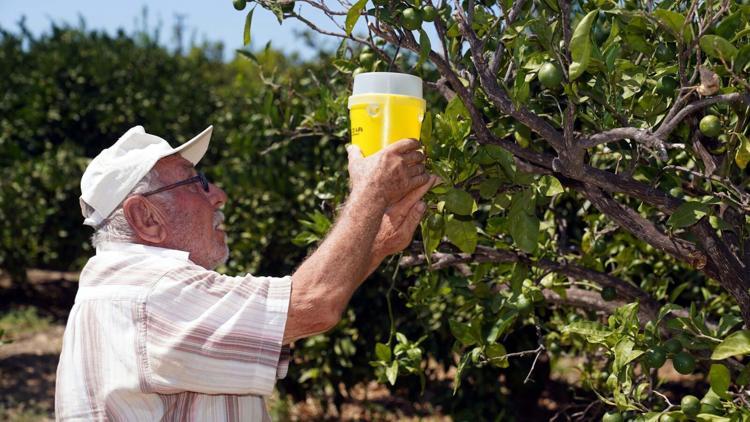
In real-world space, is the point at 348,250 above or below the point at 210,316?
above

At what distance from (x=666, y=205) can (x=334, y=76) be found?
1.85 m

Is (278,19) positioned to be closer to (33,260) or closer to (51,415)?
(51,415)

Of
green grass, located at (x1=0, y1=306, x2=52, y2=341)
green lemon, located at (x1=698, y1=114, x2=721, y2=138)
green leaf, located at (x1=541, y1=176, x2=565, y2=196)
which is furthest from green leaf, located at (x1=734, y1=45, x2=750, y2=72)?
green grass, located at (x1=0, y1=306, x2=52, y2=341)

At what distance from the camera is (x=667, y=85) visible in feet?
7.43

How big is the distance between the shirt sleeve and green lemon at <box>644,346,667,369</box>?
96 cm

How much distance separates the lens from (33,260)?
27.7 ft

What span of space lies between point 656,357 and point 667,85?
27.7 inches

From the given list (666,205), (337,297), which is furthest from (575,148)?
(337,297)

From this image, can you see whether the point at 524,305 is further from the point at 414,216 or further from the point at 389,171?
the point at 389,171

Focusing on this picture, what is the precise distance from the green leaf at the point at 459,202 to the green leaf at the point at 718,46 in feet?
2.11

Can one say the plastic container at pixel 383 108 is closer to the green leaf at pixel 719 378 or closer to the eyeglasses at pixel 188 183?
the eyeglasses at pixel 188 183

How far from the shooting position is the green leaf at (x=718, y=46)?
1.95m

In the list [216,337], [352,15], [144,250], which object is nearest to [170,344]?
[216,337]

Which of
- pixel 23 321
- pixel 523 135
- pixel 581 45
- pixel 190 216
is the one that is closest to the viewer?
pixel 581 45
